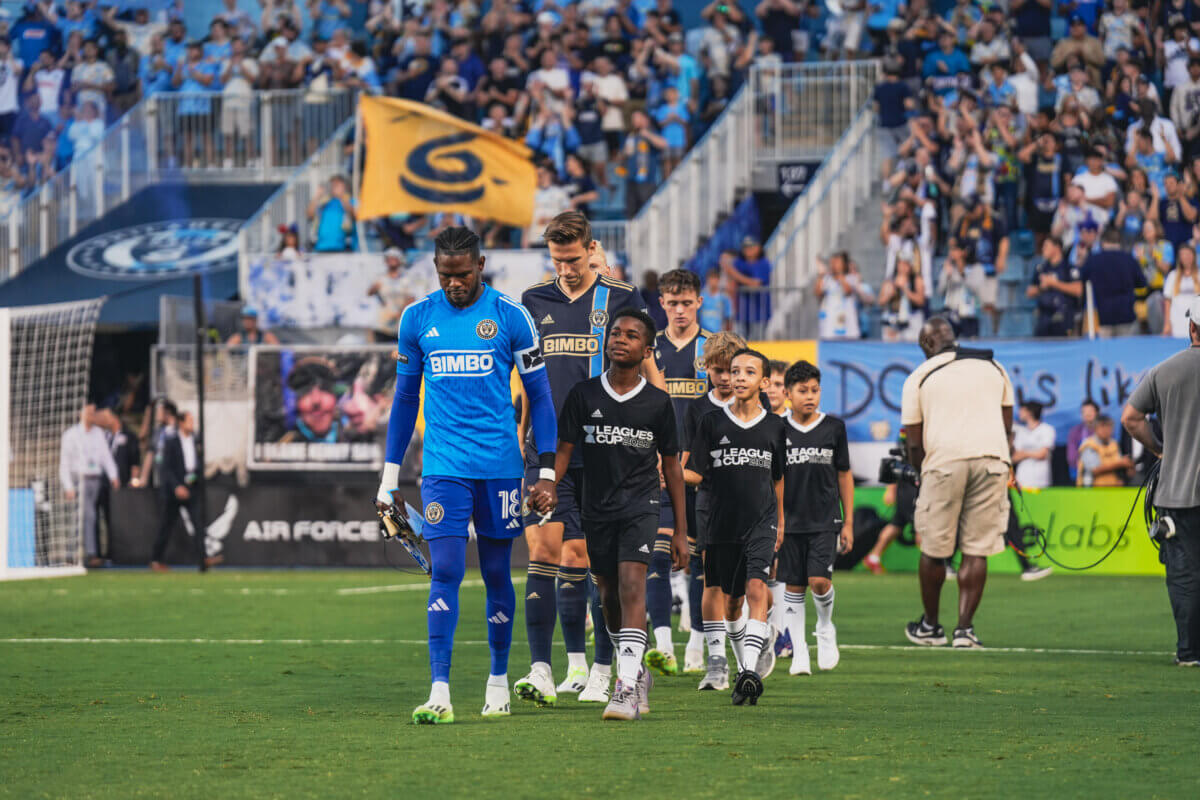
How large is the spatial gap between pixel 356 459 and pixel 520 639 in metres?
10.8

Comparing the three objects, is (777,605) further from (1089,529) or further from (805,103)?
(805,103)

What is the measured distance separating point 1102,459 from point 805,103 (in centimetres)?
939

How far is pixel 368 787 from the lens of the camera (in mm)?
6398

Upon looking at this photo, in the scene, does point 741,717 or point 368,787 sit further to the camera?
point 741,717

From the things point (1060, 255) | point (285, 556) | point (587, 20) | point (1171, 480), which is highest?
point (587, 20)

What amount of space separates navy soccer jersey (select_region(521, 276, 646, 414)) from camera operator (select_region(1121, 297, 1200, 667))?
13.0ft

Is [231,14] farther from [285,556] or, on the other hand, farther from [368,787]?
[368,787]

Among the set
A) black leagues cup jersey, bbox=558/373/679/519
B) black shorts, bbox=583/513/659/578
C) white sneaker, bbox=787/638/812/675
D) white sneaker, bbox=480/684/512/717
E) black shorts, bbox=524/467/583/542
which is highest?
black leagues cup jersey, bbox=558/373/679/519

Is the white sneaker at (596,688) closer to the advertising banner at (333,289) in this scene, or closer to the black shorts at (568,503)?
the black shorts at (568,503)

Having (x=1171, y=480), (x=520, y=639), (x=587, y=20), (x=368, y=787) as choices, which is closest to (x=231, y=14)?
(x=587, y=20)

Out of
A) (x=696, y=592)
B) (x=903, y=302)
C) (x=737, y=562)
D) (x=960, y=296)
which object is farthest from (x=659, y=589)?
(x=960, y=296)

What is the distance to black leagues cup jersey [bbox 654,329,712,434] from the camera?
11234mm

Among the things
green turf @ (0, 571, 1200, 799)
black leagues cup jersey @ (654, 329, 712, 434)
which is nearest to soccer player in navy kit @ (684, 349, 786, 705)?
green turf @ (0, 571, 1200, 799)

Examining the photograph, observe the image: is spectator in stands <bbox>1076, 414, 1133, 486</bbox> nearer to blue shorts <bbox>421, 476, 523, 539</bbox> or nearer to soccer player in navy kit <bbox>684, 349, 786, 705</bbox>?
soccer player in navy kit <bbox>684, 349, 786, 705</bbox>
